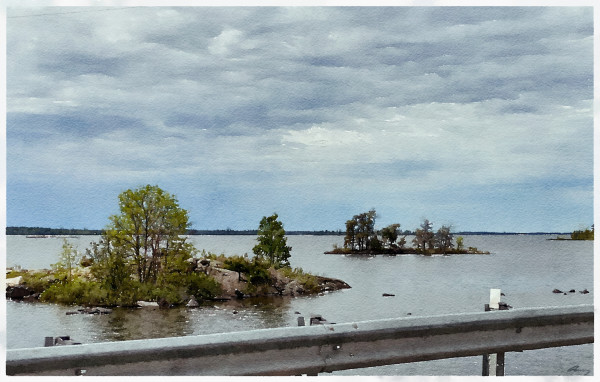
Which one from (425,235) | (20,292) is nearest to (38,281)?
(20,292)

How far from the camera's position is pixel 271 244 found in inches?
424

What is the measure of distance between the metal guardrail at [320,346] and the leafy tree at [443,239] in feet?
13.9

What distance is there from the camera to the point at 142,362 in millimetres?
2527

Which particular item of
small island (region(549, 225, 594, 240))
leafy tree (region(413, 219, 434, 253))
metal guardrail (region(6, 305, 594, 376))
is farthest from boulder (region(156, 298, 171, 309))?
metal guardrail (region(6, 305, 594, 376))

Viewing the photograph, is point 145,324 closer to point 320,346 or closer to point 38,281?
point 38,281

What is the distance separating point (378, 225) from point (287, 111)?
1742 millimetres

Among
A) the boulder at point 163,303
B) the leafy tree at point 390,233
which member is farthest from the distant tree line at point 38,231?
the boulder at point 163,303

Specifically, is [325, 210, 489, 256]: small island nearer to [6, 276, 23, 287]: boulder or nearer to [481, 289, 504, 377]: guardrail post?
[481, 289, 504, 377]: guardrail post

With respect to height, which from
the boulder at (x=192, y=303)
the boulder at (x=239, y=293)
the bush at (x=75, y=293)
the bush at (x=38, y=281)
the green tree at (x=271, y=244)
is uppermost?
the green tree at (x=271, y=244)

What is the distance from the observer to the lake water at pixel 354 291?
804 cm

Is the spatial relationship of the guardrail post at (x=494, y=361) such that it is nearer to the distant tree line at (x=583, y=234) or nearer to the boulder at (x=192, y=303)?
the distant tree line at (x=583, y=234)

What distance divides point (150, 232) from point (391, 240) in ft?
17.5

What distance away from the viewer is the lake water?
8.04 meters

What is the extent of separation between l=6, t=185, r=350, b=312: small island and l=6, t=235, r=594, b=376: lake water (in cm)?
26
